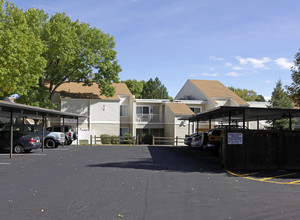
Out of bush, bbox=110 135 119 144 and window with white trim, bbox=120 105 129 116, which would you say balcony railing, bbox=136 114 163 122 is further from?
bush, bbox=110 135 119 144

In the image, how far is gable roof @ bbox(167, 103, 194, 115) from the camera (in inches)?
1522

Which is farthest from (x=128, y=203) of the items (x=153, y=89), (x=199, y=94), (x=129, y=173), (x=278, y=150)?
(x=153, y=89)

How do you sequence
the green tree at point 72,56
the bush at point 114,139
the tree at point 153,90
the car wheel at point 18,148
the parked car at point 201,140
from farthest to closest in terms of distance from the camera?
the tree at point 153,90
the bush at point 114,139
the green tree at point 72,56
the parked car at point 201,140
the car wheel at point 18,148

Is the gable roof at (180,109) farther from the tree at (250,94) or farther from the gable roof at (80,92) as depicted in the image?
the tree at (250,94)

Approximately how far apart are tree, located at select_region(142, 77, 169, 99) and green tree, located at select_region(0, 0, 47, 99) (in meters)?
37.9

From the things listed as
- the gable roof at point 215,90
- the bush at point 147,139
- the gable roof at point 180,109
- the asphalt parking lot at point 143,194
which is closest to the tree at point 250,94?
the gable roof at point 215,90

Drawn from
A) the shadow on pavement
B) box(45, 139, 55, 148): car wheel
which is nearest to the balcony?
box(45, 139, 55, 148): car wheel

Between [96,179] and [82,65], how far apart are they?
24541 millimetres

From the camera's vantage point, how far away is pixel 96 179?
10461 millimetres

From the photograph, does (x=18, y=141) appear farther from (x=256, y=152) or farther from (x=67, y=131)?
(x=256, y=152)

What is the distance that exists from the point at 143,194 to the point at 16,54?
17290 mm

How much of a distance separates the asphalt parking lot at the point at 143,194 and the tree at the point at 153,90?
1958 inches

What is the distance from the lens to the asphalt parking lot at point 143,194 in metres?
6.55

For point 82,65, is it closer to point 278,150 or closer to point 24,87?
point 24,87
